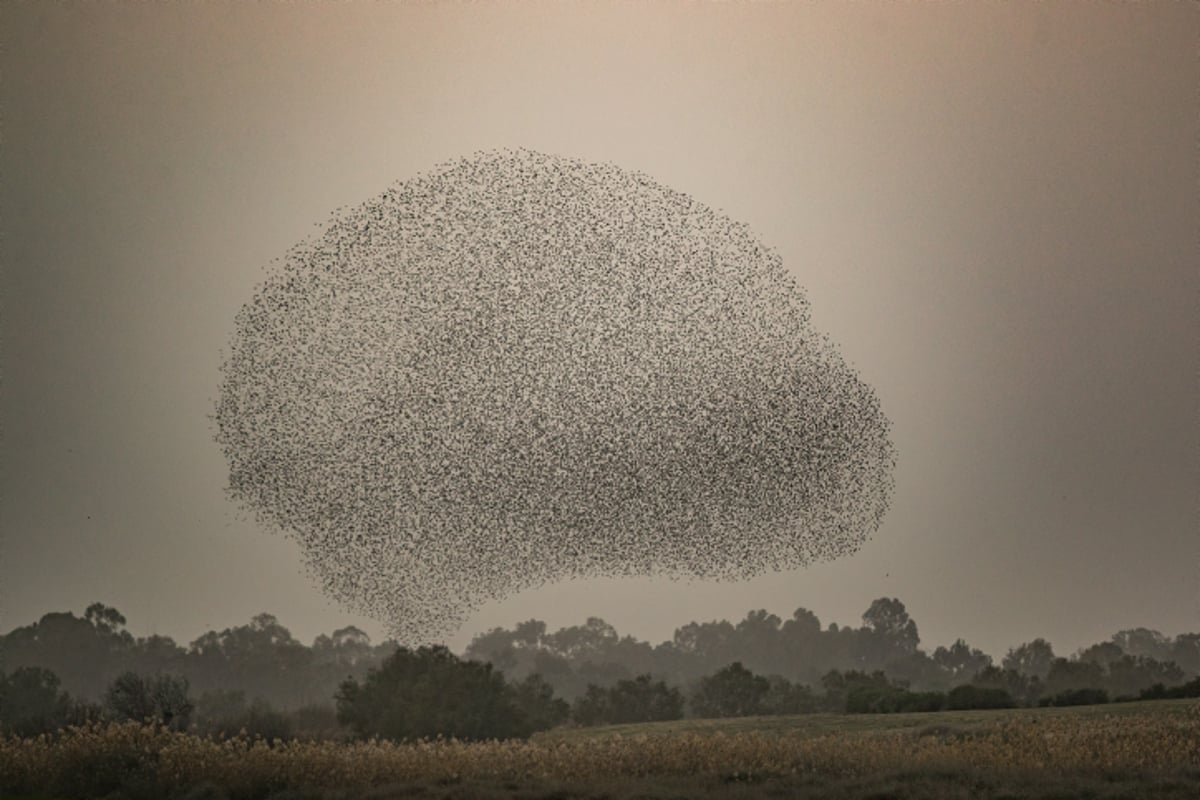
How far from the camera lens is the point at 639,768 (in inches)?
1259

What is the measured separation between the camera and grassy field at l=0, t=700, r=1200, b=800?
2872cm

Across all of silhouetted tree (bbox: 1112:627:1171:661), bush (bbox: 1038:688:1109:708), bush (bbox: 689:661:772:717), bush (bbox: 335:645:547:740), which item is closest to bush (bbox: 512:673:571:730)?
bush (bbox: 335:645:547:740)

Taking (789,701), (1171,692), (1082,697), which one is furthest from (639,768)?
(789,701)

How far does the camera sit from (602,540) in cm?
4744

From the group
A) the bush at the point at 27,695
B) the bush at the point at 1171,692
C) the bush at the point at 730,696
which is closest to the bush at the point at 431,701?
the bush at the point at 27,695

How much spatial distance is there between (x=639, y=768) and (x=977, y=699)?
2668 centimetres

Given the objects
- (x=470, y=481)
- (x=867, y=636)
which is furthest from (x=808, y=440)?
(x=867, y=636)

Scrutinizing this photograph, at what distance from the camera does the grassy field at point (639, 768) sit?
94.2ft

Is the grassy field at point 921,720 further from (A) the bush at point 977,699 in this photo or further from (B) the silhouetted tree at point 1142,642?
(B) the silhouetted tree at point 1142,642

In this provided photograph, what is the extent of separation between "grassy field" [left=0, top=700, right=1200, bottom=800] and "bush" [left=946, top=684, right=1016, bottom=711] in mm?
17976

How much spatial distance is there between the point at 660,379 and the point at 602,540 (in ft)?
20.7

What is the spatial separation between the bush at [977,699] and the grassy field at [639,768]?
59.0ft

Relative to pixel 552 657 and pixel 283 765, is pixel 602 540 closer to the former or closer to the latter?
pixel 283 765

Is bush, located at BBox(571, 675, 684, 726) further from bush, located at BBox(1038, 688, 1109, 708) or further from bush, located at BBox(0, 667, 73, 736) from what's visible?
bush, located at BBox(0, 667, 73, 736)
